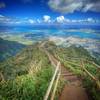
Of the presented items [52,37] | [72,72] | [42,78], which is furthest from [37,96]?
[52,37]

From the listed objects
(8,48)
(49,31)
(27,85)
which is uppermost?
(49,31)

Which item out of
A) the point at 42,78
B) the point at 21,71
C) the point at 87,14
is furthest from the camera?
the point at 87,14

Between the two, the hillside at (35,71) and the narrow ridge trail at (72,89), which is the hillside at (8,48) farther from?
the narrow ridge trail at (72,89)

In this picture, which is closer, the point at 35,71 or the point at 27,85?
the point at 27,85

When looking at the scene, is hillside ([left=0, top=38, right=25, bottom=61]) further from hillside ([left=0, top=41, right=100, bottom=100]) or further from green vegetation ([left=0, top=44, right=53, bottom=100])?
green vegetation ([left=0, top=44, right=53, bottom=100])

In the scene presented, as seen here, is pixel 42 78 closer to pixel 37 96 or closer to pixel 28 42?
pixel 37 96

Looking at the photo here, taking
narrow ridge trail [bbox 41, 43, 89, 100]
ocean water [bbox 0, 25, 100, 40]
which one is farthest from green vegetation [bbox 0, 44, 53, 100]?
ocean water [bbox 0, 25, 100, 40]

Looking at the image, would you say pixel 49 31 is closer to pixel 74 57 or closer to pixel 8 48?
pixel 74 57

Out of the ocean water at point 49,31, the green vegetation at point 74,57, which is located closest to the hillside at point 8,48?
the ocean water at point 49,31

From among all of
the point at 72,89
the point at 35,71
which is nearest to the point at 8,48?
the point at 35,71
